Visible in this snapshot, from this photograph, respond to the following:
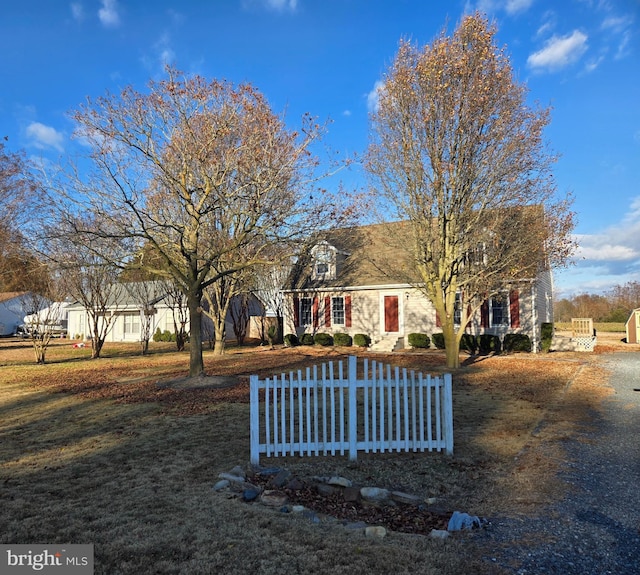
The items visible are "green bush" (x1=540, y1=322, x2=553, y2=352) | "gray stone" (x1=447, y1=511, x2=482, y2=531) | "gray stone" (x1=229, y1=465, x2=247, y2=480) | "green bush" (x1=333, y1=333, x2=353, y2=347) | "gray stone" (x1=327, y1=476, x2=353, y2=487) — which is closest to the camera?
"gray stone" (x1=447, y1=511, x2=482, y2=531)

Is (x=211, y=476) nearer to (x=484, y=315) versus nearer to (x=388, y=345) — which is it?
(x=388, y=345)

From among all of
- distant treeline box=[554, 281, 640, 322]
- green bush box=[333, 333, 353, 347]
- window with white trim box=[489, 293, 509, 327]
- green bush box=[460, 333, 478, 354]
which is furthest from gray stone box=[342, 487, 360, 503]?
distant treeline box=[554, 281, 640, 322]

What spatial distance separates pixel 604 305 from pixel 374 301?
3934cm

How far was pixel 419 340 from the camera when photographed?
2239 cm

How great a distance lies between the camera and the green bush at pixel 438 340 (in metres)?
21.9

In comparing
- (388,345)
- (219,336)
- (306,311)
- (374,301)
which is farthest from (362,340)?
(219,336)

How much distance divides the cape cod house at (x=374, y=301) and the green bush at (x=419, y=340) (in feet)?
1.87

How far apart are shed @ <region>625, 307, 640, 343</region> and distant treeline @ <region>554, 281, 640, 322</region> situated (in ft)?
A: 64.5

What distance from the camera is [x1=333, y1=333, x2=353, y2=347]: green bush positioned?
961 inches

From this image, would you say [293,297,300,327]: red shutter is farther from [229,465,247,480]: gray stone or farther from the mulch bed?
the mulch bed

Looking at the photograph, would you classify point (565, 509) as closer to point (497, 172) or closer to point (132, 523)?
point (132, 523)

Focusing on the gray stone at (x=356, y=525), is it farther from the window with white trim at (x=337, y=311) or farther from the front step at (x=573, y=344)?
the window with white trim at (x=337, y=311)

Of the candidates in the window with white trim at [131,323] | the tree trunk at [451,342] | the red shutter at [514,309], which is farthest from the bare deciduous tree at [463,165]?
the window with white trim at [131,323]

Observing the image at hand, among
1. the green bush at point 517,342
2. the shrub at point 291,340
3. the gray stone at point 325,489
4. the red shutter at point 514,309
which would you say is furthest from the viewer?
the shrub at point 291,340
